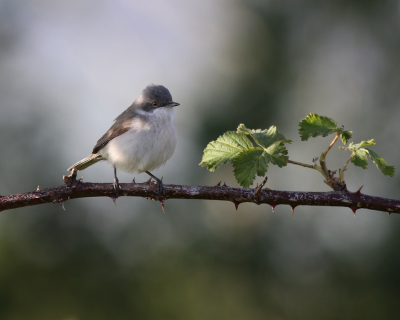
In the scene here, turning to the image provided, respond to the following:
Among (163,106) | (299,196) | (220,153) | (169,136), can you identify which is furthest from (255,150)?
(163,106)

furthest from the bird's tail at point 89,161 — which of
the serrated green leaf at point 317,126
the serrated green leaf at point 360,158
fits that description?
the serrated green leaf at point 360,158

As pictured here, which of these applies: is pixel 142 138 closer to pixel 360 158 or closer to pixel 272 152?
pixel 272 152

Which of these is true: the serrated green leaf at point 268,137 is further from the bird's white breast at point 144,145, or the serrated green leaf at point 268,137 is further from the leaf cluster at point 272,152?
the bird's white breast at point 144,145

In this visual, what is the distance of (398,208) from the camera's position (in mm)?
→ 2584

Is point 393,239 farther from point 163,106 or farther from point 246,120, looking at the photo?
point 163,106

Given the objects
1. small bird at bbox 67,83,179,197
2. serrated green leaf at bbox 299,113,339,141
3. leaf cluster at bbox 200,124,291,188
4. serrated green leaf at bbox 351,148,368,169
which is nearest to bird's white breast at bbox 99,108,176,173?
small bird at bbox 67,83,179,197

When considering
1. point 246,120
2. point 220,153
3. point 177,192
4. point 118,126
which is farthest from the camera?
point 246,120

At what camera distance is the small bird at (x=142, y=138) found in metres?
5.57

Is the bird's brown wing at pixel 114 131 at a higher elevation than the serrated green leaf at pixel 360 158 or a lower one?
higher

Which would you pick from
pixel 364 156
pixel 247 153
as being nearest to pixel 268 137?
pixel 247 153

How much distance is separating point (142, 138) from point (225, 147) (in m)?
2.65

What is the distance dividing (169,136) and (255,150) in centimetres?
285

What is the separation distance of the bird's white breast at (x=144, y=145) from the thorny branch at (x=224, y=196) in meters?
2.60

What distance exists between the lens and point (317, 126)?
2959mm
